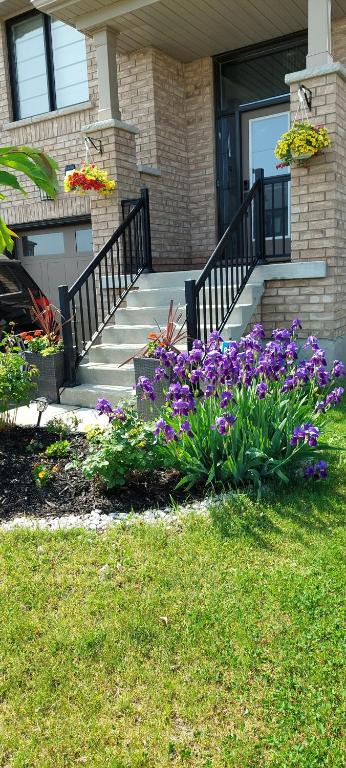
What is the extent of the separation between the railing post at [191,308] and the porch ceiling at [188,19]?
11.5ft

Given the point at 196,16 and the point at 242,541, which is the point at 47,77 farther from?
the point at 242,541

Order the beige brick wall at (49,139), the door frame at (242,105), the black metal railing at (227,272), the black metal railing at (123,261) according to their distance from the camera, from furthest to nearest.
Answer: the beige brick wall at (49,139) < the door frame at (242,105) < the black metal railing at (123,261) < the black metal railing at (227,272)

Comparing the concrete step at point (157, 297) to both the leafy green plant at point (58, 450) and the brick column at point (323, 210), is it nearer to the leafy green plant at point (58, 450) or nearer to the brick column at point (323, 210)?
the brick column at point (323, 210)

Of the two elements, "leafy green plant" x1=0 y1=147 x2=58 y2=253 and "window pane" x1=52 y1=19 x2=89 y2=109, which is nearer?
"leafy green plant" x1=0 y1=147 x2=58 y2=253

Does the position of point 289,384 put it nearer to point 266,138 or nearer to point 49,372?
point 49,372

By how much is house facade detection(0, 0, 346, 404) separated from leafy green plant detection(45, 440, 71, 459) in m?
3.04

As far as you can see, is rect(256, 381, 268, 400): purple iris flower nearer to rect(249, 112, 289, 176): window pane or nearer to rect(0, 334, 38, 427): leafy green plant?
rect(0, 334, 38, 427): leafy green plant

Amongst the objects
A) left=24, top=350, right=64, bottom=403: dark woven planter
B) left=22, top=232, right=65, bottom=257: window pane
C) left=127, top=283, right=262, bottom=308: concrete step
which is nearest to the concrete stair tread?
left=24, top=350, right=64, bottom=403: dark woven planter

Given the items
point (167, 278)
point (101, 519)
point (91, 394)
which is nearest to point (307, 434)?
point (101, 519)

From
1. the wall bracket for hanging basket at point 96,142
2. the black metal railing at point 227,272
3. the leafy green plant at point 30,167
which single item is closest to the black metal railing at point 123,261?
the wall bracket for hanging basket at point 96,142

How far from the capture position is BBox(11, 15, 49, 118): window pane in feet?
31.9

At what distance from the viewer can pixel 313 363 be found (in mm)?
3900

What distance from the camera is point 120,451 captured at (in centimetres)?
354

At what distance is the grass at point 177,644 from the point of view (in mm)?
1894
